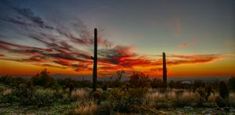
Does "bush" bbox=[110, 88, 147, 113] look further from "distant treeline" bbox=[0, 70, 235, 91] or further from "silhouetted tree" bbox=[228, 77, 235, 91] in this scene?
"silhouetted tree" bbox=[228, 77, 235, 91]

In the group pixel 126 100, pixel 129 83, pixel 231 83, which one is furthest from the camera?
pixel 231 83

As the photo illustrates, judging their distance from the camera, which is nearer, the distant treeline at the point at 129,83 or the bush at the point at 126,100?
the bush at the point at 126,100

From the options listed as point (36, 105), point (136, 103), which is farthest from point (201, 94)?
point (36, 105)

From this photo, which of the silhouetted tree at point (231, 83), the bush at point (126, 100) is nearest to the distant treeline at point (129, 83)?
the silhouetted tree at point (231, 83)

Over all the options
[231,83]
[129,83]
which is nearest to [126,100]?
[129,83]

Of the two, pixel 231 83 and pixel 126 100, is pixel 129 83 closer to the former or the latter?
pixel 126 100

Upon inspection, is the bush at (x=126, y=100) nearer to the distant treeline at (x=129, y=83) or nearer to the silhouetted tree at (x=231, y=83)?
the distant treeline at (x=129, y=83)

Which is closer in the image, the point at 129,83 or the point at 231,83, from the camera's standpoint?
the point at 129,83

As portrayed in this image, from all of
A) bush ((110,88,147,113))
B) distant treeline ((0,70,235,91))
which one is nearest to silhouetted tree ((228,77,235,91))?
distant treeline ((0,70,235,91))

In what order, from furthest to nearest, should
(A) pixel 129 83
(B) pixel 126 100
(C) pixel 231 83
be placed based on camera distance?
(C) pixel 231 83 < (A) pixel 129 83 < (B) pixel 126 100

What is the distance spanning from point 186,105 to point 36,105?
779 cm

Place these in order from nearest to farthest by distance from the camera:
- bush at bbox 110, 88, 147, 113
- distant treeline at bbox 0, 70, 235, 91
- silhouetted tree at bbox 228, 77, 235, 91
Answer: bush at bbox 110, 88, 147, 113
distant treeline at bbox 0, 70, 235, 91
silhouetted tree at bbox 228, 77, 235, 91

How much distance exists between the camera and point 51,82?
26828mm

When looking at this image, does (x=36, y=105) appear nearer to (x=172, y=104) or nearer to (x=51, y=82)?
(x=172, y=104)
